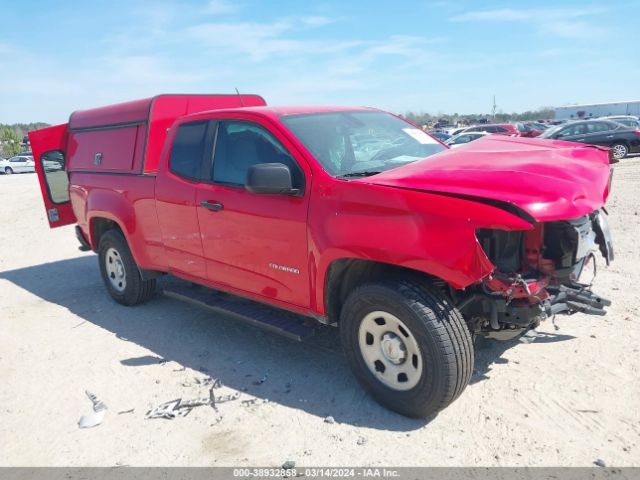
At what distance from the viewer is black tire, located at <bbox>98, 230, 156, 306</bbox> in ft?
19.2

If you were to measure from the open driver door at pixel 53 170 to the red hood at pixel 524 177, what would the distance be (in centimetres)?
522

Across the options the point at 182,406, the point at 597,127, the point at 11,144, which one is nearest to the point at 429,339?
the point at 182,406

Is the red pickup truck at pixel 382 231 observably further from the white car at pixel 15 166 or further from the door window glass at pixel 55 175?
the white car at pixel 15 166

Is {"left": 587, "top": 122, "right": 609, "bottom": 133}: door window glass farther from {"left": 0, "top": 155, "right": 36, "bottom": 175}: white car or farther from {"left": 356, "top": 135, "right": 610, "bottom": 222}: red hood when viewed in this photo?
{"left": 0, "top": 155, "right": 36, "bottom": 175}: white car

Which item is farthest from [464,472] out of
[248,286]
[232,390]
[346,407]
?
[248,286]

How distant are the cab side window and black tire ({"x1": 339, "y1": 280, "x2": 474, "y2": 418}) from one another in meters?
1.13

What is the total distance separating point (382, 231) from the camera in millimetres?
3211

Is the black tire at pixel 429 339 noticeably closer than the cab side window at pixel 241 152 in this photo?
Yes

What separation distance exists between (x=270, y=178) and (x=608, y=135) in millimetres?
17853

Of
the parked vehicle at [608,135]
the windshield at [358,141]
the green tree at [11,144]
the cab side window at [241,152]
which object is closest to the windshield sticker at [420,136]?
the windshield at [358,141]

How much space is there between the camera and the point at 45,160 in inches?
279

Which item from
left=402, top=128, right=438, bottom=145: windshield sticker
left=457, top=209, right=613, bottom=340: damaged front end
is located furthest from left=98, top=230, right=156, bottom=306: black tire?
left=457, top=209, right=613, bottom=340: damaged front end

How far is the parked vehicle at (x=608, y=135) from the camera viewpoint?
1789 centimetres

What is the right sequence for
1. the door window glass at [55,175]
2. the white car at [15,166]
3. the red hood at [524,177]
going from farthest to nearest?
the white car at [15,166], the door window glass at [55,175], the red hood at [524,177]
